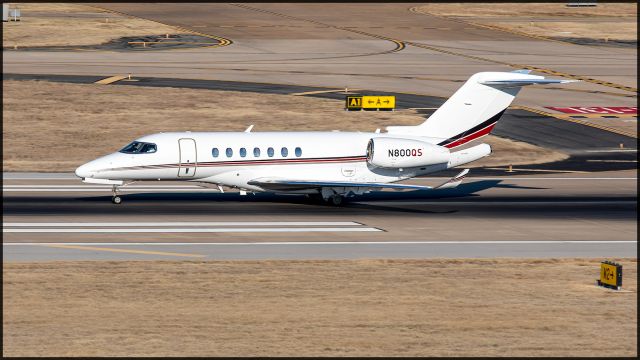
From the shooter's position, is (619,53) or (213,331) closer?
(213,331)

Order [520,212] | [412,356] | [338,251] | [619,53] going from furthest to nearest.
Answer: [619,53] → [520,212] → [338,251] → [412,356]

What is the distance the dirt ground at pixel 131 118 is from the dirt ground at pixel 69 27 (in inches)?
981

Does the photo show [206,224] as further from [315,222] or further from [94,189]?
[94,189]

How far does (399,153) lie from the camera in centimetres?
4450

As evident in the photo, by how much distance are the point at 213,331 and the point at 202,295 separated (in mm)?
3611

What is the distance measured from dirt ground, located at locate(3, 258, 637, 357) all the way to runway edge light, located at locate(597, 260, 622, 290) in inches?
14.2

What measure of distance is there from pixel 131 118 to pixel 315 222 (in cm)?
2704

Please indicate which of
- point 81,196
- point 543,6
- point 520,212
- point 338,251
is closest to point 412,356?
point 338,251

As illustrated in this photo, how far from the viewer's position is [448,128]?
151 feet

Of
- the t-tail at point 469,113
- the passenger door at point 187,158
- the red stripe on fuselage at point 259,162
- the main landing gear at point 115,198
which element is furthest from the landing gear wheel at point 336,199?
the main landing gear at point 115,198

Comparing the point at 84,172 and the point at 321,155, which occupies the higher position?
the point at 321,155

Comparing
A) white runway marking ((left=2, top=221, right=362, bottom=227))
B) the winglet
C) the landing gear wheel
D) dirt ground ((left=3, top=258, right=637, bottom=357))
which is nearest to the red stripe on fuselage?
the landing gear wheel

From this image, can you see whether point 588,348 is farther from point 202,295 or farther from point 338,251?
point 338,251

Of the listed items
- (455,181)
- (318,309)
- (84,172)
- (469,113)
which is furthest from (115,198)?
(318,309)
